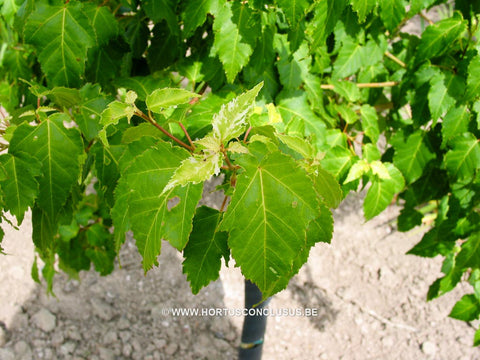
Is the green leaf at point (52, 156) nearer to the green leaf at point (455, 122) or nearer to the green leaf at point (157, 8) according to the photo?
the green leaf at point (157, 8)

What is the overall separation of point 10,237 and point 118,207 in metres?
2.32

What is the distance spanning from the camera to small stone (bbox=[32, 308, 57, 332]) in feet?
7.63

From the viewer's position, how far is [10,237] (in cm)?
275

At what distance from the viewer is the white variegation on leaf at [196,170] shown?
580mm

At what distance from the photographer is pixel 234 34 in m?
0.98

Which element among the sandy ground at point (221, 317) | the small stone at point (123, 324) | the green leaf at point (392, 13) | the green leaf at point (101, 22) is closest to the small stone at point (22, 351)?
the sandy ground at point (221, 317)

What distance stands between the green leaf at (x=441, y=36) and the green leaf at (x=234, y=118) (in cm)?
78

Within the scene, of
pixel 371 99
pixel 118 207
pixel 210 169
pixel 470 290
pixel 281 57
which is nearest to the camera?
pixel 210 169

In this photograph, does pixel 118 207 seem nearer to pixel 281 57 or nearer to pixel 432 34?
pixel 281 57

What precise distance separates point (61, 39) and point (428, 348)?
91.9 inches

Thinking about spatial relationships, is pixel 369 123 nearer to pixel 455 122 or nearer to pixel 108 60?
pixel 455 122

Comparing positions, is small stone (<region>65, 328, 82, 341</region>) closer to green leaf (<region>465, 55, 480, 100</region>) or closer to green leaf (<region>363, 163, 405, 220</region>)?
green leaf (<region>363, 163, 405, 220</region>)

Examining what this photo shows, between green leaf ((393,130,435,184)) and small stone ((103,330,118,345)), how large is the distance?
170 cm

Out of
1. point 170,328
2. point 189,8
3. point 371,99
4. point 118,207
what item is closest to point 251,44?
point 189,8
